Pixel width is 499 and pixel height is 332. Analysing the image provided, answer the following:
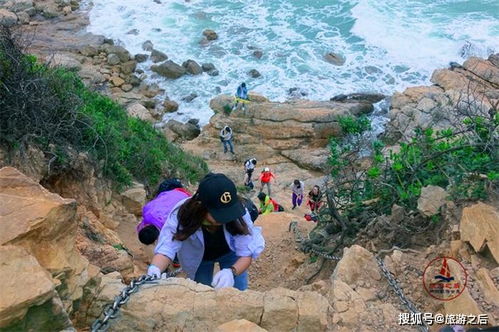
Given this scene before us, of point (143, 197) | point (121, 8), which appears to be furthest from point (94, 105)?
point (121, 8)

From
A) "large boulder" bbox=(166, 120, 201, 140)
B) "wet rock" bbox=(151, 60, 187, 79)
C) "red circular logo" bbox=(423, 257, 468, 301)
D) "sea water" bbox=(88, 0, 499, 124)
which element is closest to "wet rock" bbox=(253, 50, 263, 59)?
"sea water" bbox=(88, 0, 499, 124)

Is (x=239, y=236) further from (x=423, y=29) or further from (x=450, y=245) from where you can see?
(x=423, y=29)

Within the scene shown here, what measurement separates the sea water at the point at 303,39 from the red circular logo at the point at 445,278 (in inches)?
557

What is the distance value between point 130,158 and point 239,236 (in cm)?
538

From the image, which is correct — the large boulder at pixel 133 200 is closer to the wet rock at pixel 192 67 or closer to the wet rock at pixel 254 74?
the wet rock at pixel 254 74

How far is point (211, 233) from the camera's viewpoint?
13.3ft

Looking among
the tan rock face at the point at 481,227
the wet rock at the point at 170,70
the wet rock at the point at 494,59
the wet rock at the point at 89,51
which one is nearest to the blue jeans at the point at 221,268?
the tan rock face at the point at 481,227

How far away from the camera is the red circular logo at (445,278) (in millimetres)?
4102

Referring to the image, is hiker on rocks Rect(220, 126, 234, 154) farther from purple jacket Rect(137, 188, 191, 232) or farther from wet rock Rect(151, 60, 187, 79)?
purple jacket Rect(137, 188, 191, 232)

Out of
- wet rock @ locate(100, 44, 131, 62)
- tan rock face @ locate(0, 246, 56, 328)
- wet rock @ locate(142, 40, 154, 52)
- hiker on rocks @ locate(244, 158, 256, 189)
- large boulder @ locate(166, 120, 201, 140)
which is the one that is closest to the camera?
tan rock face @ locate(0, 246, 56, 328)

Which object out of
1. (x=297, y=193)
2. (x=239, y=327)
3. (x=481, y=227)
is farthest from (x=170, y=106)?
(x=239, y=327)

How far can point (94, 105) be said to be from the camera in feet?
32.2

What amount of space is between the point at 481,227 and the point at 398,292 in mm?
977

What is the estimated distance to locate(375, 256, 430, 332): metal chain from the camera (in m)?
3.91
